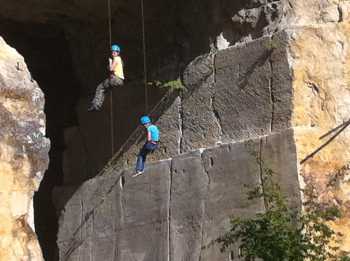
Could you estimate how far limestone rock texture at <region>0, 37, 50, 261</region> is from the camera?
34.2ft

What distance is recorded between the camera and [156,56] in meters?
16.7

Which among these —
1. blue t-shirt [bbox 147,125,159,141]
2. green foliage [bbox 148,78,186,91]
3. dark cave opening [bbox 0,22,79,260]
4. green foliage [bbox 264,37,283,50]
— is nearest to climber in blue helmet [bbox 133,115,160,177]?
blue t-shirt [bbox 147,125,159,141]

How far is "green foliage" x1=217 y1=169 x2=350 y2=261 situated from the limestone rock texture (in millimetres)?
2616

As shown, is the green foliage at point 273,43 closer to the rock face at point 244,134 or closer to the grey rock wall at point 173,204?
the rock face at point 244,134

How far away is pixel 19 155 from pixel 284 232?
303 centimetres

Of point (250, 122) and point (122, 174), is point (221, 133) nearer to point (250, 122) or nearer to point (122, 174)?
point (250, 122)

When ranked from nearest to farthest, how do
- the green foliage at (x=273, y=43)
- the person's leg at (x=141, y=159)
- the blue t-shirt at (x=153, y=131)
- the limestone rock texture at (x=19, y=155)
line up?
1. the limestone rock texture at (x=19, y=155)
2. the green foliage at (x=273, y=43)
3. the blue t-shirt at (x=153, y=131)
4. the person's leg at (x=141, y=159)

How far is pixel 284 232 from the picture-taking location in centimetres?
1207

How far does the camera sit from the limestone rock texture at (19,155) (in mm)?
10430

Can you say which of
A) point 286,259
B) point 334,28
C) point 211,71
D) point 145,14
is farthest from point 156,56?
point 286,259

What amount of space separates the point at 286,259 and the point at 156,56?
17.9ft

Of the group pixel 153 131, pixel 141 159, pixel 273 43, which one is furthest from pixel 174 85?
pixel 273 43

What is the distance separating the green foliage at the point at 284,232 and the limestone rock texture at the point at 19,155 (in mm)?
2616

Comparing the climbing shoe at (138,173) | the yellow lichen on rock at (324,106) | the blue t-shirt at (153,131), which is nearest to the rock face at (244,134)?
the yellow lichen on rock at (324,106)
